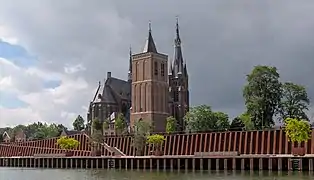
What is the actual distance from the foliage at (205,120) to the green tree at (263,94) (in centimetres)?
2775

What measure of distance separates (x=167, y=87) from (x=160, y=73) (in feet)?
20.1

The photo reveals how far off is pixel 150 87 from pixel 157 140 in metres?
68.6

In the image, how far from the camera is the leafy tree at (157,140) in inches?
3819

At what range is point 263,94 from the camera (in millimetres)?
97812

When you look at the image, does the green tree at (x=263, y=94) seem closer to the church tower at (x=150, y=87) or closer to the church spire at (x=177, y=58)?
the church tower at (x=150, y=87)

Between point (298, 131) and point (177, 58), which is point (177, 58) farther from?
point (298, 131)

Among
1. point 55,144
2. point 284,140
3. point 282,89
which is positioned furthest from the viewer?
point 55,144

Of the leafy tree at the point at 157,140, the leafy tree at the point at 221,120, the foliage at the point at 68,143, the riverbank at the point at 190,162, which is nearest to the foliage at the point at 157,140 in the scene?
the leafy tree at the point at 157,140

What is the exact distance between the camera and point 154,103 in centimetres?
16388

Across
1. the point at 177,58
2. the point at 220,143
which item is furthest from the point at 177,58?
the point at 220,143

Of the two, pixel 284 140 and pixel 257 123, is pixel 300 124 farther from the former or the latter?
pixel 257 123

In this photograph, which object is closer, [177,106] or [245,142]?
[245,142]

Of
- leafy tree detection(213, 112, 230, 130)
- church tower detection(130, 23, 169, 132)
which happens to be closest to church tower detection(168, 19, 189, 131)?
church tower detection(130, 23, 169, 132)

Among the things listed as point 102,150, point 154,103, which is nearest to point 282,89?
point 102,150
